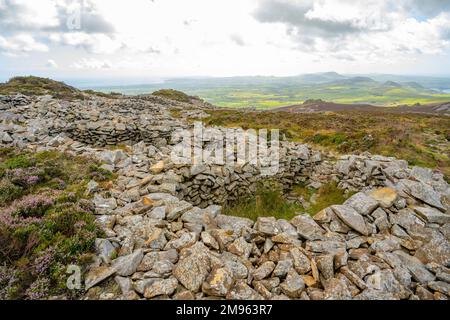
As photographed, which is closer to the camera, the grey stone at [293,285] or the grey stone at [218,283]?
the grey stone at [218,283]

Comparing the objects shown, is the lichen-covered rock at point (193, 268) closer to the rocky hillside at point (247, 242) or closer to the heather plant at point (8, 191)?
the rocky hillside at point (247, 242)

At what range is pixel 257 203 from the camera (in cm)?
1081

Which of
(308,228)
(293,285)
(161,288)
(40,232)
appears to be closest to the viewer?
(161,288)

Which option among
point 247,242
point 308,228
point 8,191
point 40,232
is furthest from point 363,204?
point 8,191

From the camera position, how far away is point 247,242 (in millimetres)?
5902

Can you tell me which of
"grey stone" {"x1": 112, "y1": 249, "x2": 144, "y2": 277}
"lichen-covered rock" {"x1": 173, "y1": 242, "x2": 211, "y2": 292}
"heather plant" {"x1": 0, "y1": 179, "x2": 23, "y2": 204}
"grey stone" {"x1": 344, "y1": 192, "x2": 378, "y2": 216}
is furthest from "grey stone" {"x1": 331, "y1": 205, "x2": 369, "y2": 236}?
"heather plant" {"x1": 0, "y1": 179, "x2": 23, "y2": 204}

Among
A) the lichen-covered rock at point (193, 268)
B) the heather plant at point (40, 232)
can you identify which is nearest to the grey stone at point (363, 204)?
the lichen-covered rock at point (193, 268)

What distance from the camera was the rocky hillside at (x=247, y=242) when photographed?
4422 mm

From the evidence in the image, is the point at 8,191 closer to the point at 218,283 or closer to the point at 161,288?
the point at 161,288

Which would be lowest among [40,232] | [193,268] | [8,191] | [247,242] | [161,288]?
[247,242]

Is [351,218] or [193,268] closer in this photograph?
[193,268]
